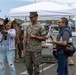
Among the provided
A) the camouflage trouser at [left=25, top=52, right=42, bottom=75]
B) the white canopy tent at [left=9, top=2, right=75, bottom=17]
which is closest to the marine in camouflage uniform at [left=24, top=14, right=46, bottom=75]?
the camouflage trouser at [left=25, top=52, right=42, bottom=75]

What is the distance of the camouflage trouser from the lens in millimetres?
6242

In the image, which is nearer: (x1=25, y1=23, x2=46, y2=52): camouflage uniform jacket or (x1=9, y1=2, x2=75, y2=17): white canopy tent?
(x1=25, y1=23, x2=46, y2=52): camouflage uniform jacket

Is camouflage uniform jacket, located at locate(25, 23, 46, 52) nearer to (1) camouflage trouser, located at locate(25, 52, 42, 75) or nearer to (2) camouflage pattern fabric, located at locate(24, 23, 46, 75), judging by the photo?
(2) camouflage pattern fabric, located at locate(24, 23, 46, 75)

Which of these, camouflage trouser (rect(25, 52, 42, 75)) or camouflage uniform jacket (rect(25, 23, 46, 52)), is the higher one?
camouflage uniform jacket (rect(25, 23, 46, 52))

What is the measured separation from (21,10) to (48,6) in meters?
1.06

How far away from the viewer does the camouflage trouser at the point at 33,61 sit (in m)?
6.24

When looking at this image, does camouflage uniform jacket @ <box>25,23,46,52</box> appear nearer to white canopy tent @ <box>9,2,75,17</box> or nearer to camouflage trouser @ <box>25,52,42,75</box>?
camouflage trouser @ <box>25,52,42,75</box>

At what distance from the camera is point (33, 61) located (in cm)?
631

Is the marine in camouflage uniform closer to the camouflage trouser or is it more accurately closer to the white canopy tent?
the camouflage trouser

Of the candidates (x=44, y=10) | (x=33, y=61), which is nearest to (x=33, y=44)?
(x=33, y=61)

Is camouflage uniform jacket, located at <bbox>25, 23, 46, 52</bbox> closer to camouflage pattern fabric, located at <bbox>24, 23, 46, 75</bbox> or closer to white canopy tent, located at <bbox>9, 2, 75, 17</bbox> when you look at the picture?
camouflage pattern fabric, located at <bbox>24, 23, 46, 75</bbox>

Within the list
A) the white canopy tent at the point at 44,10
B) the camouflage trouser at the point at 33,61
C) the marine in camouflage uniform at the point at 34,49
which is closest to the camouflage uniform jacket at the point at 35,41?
the marine in camouflage uniform at the point at 34,49

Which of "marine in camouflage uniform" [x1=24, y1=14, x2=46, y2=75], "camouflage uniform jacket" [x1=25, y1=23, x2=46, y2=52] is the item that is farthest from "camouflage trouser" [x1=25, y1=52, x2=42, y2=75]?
"camouflage uniform jacket" [x1=25, y1=23, x2=46, y2=52]

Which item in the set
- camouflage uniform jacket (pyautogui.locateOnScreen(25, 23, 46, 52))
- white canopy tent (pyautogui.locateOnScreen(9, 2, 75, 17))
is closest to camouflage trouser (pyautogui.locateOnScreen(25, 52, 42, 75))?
camouflage uniform jacket (pyautogui.locateOnScreen(25, 23, 46, 52))
